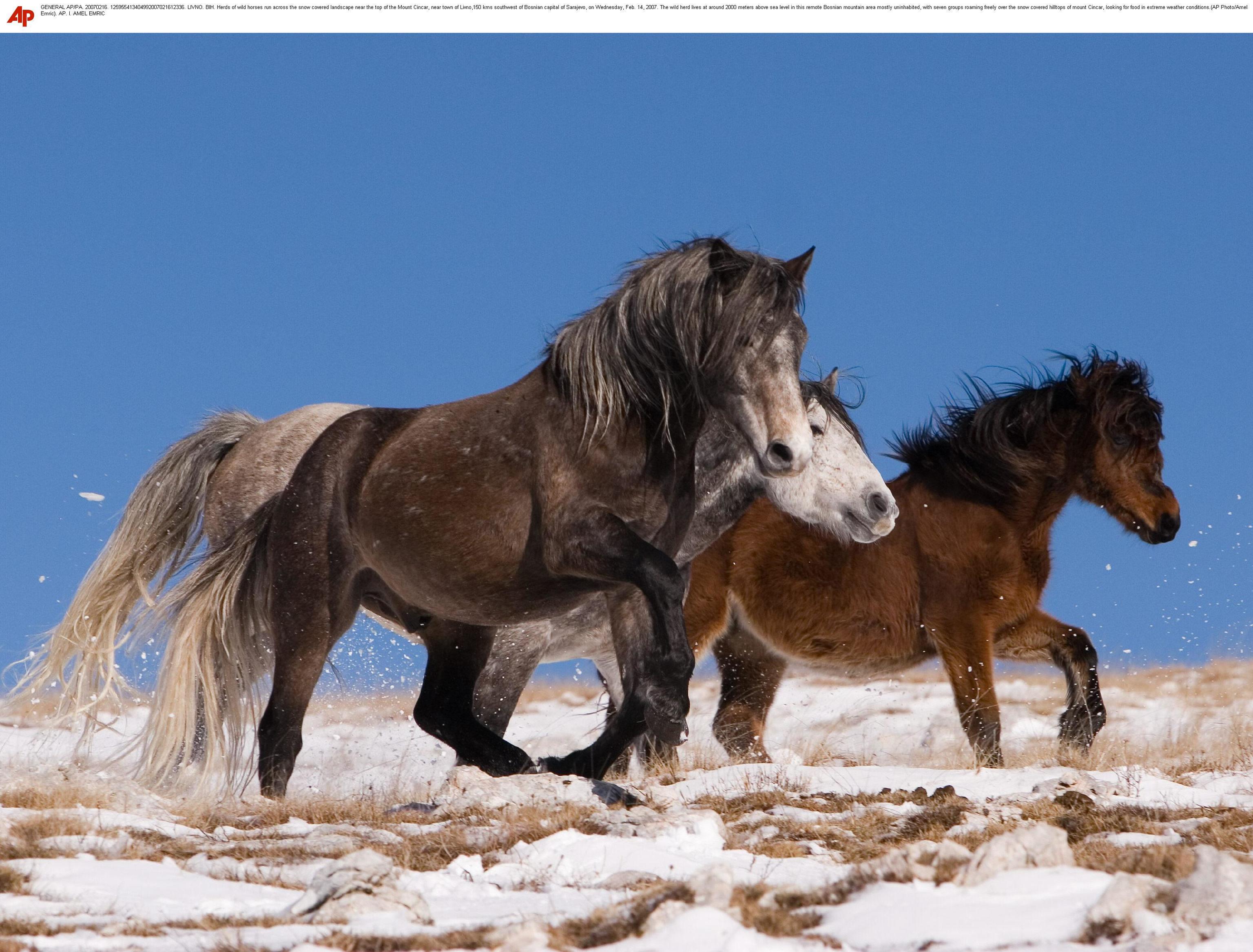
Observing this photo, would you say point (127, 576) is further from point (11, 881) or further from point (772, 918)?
point (772, 918)

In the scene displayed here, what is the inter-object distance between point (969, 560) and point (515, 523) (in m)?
4.09

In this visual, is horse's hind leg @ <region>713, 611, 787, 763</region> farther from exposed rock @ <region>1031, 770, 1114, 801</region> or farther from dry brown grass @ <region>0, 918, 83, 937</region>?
dry brown grass @ <region>0, 918, 83, 937</region>

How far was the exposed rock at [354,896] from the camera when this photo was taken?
336 cm

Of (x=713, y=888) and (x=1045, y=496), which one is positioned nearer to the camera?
(x=713, y=888)

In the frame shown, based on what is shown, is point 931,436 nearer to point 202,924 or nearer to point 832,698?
point 832,698

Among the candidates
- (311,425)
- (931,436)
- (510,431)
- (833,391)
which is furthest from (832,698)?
(510,431)

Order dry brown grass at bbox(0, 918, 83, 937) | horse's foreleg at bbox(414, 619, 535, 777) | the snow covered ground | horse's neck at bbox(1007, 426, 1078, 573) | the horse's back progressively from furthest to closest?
1. horse's neck at bbox(1007, 426, 1078, 573)
2. the horse's back
3. horse's foreleg at bbox(414, 619, 535, 777)
4. dry brown grass at bbox(0, 918, 83, 937)
5. the snow covered ground

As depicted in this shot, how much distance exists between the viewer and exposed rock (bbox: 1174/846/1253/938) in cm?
292

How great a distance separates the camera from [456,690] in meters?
6.77

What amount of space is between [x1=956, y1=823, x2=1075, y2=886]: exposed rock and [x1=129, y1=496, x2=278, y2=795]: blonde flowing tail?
4533 millimetres

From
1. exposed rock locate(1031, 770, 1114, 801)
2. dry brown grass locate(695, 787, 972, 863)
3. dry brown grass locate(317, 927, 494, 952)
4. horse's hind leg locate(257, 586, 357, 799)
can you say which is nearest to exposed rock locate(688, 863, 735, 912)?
dry brown grass locate(317, 927, 494, 952)

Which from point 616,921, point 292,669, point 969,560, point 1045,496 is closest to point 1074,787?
point 616,921

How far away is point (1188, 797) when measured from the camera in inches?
225

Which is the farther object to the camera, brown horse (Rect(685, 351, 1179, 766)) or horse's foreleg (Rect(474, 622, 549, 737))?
brown horse (Rect(685, 351, 1179, 766))
